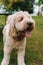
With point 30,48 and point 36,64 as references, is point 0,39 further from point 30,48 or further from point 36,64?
point 36,64

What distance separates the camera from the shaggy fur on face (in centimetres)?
470

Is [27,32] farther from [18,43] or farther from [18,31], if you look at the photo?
[18,43]

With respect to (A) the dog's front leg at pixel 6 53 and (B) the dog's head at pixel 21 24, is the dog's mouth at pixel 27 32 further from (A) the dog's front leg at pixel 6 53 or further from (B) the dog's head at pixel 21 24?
(A) the dog's front leg at pixel 6 53

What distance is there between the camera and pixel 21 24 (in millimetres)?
4699

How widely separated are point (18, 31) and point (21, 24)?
274mm

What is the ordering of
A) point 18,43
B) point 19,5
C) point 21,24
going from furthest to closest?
point 19,5 < point 18,43 < point 21,24

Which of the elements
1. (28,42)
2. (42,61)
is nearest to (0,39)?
(28,42)

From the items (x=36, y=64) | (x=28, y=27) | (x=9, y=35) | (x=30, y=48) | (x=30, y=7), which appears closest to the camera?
(x=28, y=27)

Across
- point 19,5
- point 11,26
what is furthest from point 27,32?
point 19,5

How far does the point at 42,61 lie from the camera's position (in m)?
5.98

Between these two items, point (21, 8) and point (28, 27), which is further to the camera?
point (21, 8)

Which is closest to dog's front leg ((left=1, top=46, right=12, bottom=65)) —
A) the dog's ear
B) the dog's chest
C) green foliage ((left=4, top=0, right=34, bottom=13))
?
the dog's chest

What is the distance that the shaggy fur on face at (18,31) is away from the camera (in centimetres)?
470

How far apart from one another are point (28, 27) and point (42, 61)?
60.8 inches
